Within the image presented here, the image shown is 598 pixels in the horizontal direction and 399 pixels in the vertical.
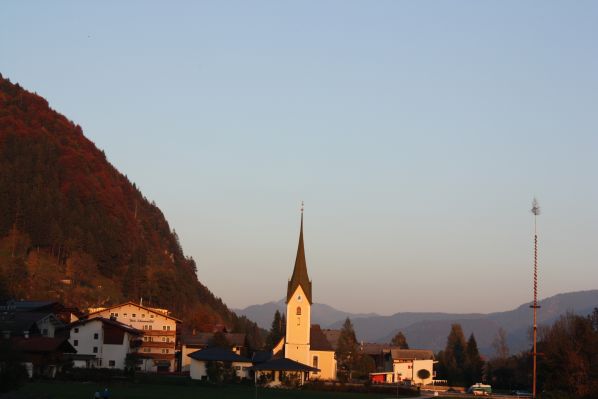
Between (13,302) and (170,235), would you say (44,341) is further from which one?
(170,235)

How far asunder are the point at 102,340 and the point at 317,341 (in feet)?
70.7

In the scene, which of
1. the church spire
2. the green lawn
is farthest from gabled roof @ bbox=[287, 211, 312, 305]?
the green lawn

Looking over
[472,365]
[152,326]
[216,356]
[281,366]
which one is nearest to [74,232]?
Result: [152,326]

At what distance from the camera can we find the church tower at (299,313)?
284 feet

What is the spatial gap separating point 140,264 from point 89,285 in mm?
20197

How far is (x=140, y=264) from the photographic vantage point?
488 ft

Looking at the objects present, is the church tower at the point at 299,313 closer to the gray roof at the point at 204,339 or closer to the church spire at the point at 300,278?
the church spire at the point at 300,278

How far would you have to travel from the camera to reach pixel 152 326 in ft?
324

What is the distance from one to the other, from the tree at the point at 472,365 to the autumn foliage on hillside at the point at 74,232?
3636 centimetres

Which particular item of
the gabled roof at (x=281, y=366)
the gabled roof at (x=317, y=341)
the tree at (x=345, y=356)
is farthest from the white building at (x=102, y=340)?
the tree at (x=345, y=356)

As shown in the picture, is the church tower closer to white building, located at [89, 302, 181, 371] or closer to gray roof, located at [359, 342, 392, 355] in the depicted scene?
white building, located at [89, 302, 181, 371]

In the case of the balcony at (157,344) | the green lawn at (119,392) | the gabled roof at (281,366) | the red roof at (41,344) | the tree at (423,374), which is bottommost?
the tree at (423,374)

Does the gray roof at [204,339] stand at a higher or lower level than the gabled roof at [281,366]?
higher

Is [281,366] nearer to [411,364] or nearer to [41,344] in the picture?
[41,344]
